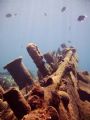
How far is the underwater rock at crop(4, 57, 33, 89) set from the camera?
6.19 meters

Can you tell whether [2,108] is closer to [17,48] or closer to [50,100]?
[50,100]

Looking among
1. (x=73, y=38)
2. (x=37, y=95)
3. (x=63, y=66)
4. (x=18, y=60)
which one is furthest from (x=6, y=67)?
(x=73, y=38)

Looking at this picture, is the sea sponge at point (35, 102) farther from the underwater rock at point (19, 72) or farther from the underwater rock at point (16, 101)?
the underwater rock at point (19, 72)

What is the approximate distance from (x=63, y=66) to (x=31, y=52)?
1031 millimetres

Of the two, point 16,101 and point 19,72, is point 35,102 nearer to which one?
point 16,101

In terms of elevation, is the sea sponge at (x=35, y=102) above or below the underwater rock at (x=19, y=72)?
below

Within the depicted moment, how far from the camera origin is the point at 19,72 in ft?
20.7

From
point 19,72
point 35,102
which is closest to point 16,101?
point 35,102

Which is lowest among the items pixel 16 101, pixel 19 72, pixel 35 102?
pixel 35 102

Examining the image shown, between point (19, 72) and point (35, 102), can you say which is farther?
point (19, 72)

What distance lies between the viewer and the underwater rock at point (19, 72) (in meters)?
6.19

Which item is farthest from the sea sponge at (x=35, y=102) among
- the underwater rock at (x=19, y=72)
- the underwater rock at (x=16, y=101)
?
the underwater rock at (x=19, y=72)

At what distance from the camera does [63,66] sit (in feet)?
18.8

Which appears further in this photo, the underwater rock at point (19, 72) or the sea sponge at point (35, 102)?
the underwater rock at point (19, 72)
